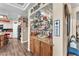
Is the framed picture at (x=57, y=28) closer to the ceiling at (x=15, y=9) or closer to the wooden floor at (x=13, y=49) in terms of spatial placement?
the ceiling at (x=15, y=9)

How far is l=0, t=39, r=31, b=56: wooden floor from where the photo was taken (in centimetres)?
208

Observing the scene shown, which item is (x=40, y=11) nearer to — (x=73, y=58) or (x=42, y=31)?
(x=42, y=31)

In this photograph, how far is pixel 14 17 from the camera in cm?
206

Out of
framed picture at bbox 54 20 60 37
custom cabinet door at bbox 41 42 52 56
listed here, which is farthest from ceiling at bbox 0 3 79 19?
custom cabinet door at bbox 41 42 52 56

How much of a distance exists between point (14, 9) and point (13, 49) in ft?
1.96

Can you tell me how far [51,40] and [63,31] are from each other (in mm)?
222

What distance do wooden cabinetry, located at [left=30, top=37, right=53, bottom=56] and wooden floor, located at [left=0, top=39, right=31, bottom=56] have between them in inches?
4.7

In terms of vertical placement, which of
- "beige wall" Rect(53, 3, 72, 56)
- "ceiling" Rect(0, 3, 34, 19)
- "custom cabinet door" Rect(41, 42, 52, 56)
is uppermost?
"ceiling" Rect(0, 3, 34, 19)

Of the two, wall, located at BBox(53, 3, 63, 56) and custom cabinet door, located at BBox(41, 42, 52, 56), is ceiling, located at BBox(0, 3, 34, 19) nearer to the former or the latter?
wall, located at BBox(53, 3, 63, 56)

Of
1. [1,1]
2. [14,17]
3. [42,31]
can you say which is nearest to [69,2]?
[42,31]

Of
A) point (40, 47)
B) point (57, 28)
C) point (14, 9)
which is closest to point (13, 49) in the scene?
point (40, 47)

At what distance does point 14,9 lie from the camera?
2.06m

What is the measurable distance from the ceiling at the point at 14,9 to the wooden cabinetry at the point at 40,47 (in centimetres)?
42

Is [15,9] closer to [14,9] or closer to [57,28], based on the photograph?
[14,9]
